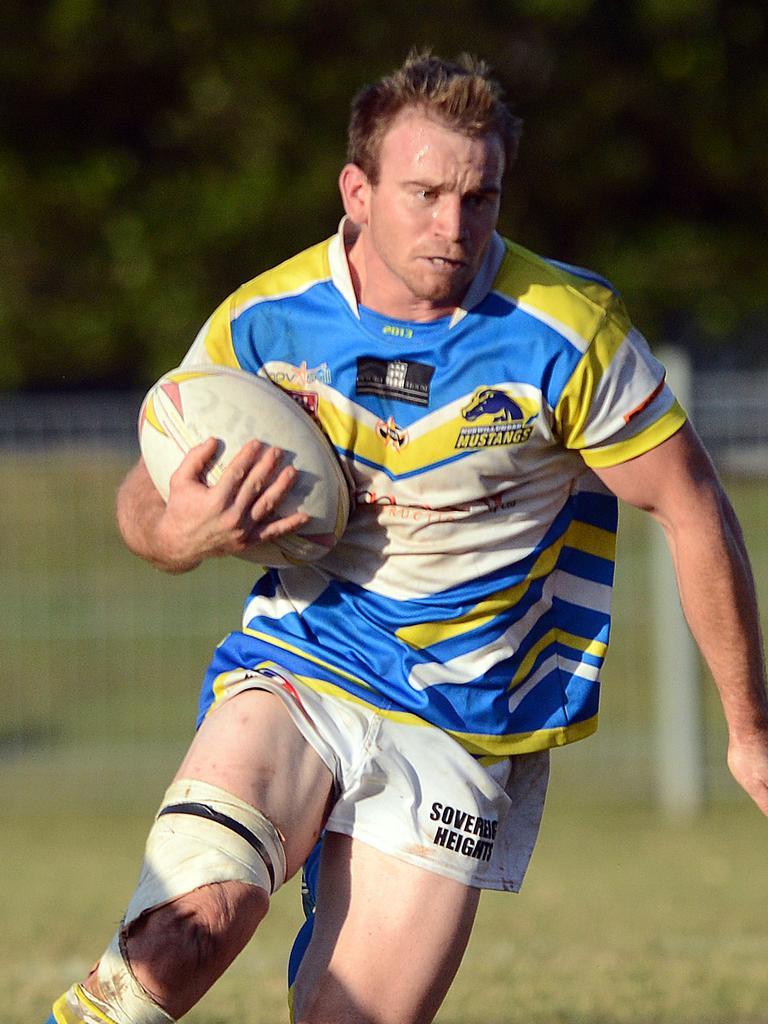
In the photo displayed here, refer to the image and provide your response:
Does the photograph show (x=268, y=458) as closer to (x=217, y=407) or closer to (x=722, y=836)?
(x=217, y=407)

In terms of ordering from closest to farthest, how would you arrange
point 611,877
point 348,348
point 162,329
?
point 348,348 < point 611,877 < point 162,329

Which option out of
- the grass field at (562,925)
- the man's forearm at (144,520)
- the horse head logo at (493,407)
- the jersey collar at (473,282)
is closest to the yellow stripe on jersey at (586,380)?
the horse head logo at (493,407)

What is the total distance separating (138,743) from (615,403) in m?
8.47

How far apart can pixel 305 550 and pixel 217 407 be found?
0.39 metres

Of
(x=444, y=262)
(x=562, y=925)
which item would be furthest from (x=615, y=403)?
(x=562, y=925)

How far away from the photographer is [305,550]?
14.0 feet

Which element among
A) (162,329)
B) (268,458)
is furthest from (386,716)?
(162,329)

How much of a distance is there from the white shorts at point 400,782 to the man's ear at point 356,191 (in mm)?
1108

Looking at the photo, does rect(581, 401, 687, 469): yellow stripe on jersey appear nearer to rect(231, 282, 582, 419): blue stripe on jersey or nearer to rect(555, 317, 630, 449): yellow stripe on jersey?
rect(555, 317, 630, 449): yellow stripe on jersey

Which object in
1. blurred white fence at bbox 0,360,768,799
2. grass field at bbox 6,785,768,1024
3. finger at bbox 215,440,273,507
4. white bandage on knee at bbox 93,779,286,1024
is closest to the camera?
white bandage on knee at bbox 93,779,286,1024

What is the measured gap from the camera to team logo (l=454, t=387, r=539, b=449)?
13.9ft

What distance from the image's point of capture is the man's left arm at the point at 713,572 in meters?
4.23

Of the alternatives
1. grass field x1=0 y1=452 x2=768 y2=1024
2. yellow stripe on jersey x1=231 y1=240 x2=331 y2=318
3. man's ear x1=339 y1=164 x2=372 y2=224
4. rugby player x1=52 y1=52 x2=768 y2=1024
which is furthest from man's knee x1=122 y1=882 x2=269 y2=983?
grass field x1=0 y1=452 x2=768 y2=1024

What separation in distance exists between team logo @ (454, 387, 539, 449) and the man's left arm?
22 centimetres
